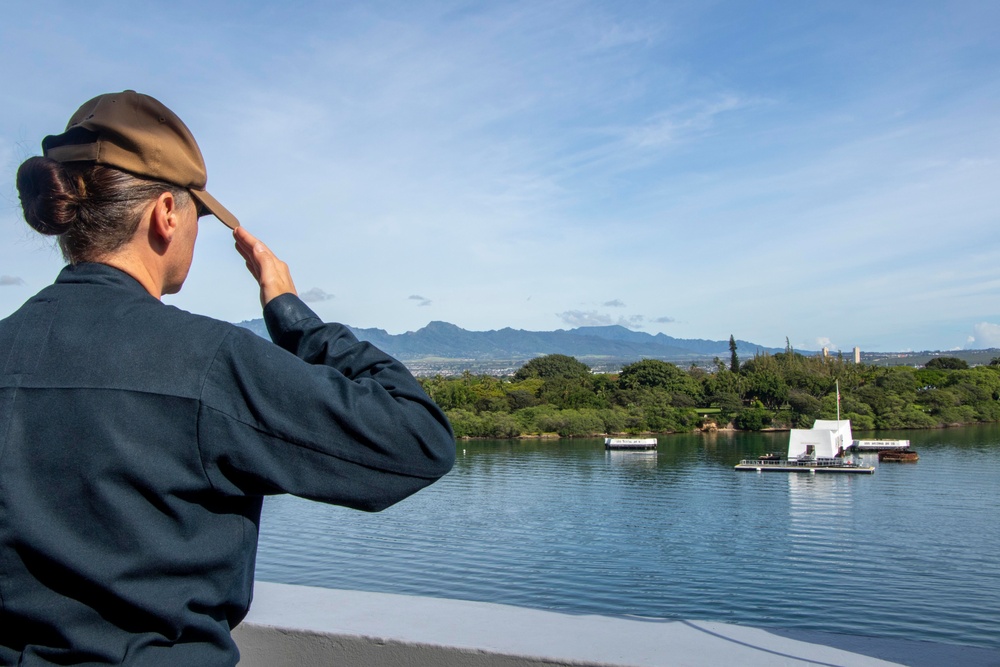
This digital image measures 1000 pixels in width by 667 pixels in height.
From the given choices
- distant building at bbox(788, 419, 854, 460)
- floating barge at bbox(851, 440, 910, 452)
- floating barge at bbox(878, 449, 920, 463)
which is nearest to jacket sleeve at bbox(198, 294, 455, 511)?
distant building at bbox(788, 419, 854, 460)

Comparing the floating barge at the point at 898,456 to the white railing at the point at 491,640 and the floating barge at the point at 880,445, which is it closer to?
the floating barge at the point at 880,445

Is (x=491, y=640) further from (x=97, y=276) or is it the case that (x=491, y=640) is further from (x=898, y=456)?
(x=898, y=456)

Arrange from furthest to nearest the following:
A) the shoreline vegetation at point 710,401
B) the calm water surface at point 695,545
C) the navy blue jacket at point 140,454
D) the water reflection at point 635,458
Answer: the shoreline vegetation at point 710,401, the water reflection at point 635,458, the calm water surface at point 695,545, the navy blue jacket at point 140,454

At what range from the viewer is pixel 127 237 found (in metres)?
0.67

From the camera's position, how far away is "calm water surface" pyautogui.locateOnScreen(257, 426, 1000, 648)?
15.8m

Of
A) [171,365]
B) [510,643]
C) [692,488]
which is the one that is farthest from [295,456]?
[692,488]

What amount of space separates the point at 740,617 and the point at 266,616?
1509 cm

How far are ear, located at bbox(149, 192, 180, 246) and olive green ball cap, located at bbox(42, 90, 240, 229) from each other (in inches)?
0.6

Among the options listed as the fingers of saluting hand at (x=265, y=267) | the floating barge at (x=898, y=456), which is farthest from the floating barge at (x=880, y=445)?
the fingers of saluting hand at (x=265, y=267)

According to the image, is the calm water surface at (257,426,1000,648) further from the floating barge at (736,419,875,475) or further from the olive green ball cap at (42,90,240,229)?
the olive green ball cap at (42,90,240,229)

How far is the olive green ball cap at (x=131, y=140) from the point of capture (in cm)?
64

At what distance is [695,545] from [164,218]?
21.9 metres

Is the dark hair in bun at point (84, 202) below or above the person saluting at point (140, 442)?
above

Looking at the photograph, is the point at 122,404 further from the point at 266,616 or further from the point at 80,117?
the point at 266,616
